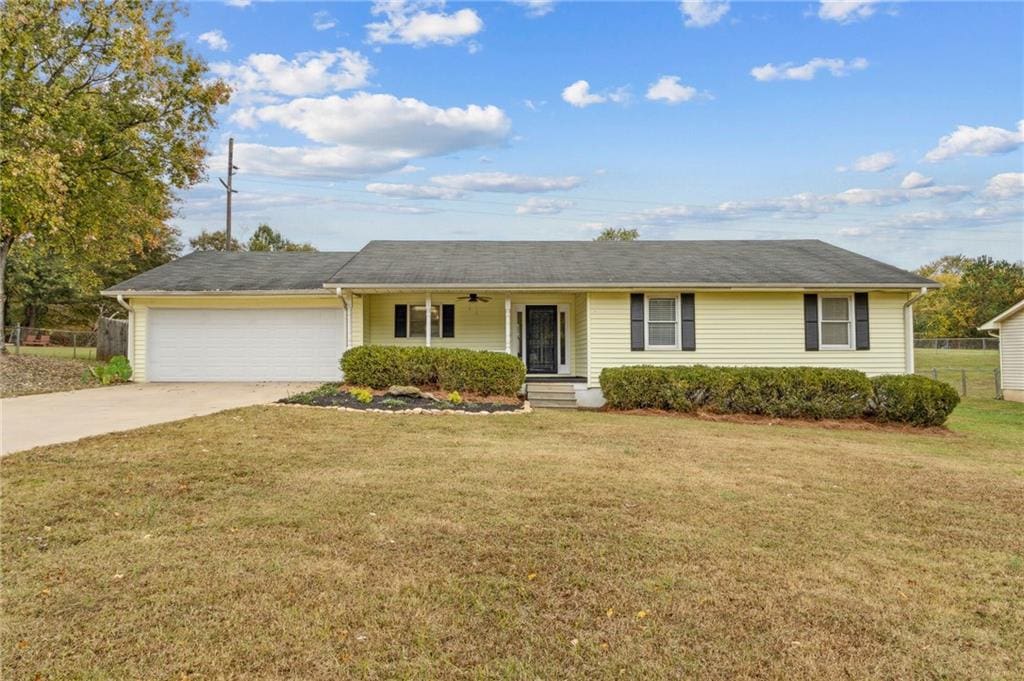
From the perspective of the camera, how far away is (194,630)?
262 cm

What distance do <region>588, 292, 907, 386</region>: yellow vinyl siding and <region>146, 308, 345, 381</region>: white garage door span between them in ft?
Answer: 22.3

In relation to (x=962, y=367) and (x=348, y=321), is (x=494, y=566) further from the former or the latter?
(x=962, y=367)

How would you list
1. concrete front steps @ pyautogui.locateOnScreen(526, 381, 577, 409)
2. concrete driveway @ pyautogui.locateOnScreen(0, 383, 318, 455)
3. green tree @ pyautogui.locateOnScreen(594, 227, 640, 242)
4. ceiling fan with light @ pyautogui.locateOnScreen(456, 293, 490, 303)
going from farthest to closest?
green tree @ pyautogui.locateOnScreen(594, 227, 640, 242) < ceiling fan with light @ pyautogui.locateOnScreen(456, 293, 490, 303) < concrete front steps @ pyautogui.locateOnScreen(526, 381, 577, 409) < concrete driveway @ pyautogui.locateOnScreen(0, 383, 318, 455)

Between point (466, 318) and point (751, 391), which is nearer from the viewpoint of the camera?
point (751, 391)

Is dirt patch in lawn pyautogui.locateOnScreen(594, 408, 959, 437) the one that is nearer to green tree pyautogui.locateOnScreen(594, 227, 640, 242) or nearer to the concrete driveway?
the concrete driveway

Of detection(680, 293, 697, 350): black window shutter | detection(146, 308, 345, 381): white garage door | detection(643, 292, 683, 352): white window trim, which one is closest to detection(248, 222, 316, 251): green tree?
detection(146, 308, 345, 381): white garage door

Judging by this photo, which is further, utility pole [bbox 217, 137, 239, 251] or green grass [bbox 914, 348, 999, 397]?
utility pole [bbox 217, 137, 239, 251]

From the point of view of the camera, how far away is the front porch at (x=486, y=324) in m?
15.1

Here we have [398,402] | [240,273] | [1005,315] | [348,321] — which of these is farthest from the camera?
[1005,315]

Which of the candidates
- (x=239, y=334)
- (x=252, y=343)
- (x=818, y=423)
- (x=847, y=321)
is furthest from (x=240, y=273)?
(x=847, y=321)

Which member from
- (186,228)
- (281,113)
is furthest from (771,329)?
(186,228)

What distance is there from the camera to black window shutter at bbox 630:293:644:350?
13.0 metres

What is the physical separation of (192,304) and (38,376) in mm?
4095

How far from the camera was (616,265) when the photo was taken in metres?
14.2
